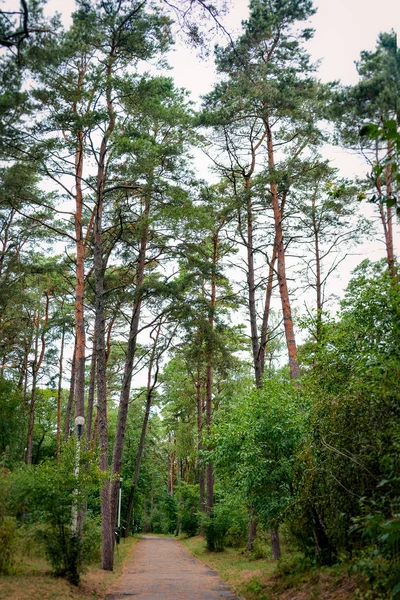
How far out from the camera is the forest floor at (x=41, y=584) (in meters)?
8.36

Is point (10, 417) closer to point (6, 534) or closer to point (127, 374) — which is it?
point (127, 374)

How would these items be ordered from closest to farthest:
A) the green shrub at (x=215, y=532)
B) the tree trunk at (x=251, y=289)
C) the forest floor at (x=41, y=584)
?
1. the forest floor at (x=41, y=584)
2. the tree trunk at (x=251, y=289)
3. the green shrub at (x=215, y=532)

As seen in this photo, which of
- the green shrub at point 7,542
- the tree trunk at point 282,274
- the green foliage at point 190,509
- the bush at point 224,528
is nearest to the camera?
the green shrub at point 7,542

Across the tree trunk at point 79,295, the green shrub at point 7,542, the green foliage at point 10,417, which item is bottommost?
the green shrub at point 7,542

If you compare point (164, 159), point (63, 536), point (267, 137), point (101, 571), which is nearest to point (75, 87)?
point (164, 159)

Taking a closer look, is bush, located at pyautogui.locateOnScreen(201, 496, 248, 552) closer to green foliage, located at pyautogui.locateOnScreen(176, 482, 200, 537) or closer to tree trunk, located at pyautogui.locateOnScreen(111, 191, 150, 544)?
tree trunk, located at pyautogui.locateOnScreen(111, 191, 150, 544)

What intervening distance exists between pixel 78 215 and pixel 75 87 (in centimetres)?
408

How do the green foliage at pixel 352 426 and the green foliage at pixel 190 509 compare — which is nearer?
the green foliage at pixel 352 426

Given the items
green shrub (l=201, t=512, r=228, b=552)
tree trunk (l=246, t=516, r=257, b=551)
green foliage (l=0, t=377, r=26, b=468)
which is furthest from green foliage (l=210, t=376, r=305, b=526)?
green foliage (l=0, t=377, r=26, b=468)

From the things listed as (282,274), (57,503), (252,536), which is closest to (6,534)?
(57,503)

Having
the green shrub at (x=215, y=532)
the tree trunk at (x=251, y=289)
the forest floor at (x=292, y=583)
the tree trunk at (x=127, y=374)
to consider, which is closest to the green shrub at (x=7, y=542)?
the forest floor at (x=292, y=583)

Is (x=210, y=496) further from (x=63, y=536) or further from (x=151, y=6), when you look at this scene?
(x=151, y=6)

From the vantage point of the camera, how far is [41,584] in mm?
9172

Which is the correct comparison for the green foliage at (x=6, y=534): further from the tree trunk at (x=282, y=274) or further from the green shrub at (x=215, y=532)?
the green shrub at (x=215, y=532)
